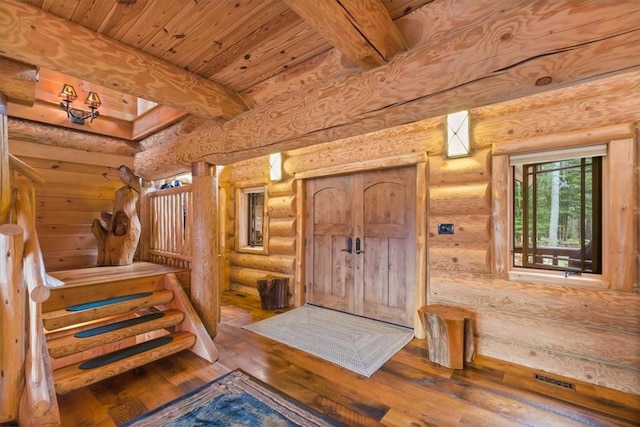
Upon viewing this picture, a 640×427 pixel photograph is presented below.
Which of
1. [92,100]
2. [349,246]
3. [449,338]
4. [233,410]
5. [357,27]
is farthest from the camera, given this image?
[349,246]

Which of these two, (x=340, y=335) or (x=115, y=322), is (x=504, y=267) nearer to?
(x=340, y=335)

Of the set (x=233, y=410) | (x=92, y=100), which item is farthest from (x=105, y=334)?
(x=92, y=100)

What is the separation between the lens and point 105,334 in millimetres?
2320

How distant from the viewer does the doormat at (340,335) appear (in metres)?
2.73

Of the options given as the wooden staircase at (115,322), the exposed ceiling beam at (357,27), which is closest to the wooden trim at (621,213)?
the exposed ceiling beam at (357,27)

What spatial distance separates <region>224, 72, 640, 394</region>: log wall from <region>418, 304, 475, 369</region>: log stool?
27 centimetres

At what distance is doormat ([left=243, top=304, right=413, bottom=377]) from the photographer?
2729mm

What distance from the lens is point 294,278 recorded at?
454 cm

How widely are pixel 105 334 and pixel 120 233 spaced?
Answer: 73.1 inches

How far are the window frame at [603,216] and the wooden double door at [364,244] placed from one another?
37.0 inches

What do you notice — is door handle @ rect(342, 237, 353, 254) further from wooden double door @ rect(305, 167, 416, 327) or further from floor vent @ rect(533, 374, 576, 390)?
floor vent @ rect(533, 374, 576, 390)

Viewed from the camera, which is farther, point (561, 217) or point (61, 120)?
point (61, 120)

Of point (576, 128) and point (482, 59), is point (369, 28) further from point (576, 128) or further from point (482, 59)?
point (576, 128)

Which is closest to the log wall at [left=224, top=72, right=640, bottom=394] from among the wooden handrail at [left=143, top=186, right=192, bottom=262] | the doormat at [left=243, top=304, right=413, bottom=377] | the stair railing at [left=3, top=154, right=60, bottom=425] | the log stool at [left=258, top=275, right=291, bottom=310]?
the doormat at [left=243, top=304, right=413, bottom=377]
